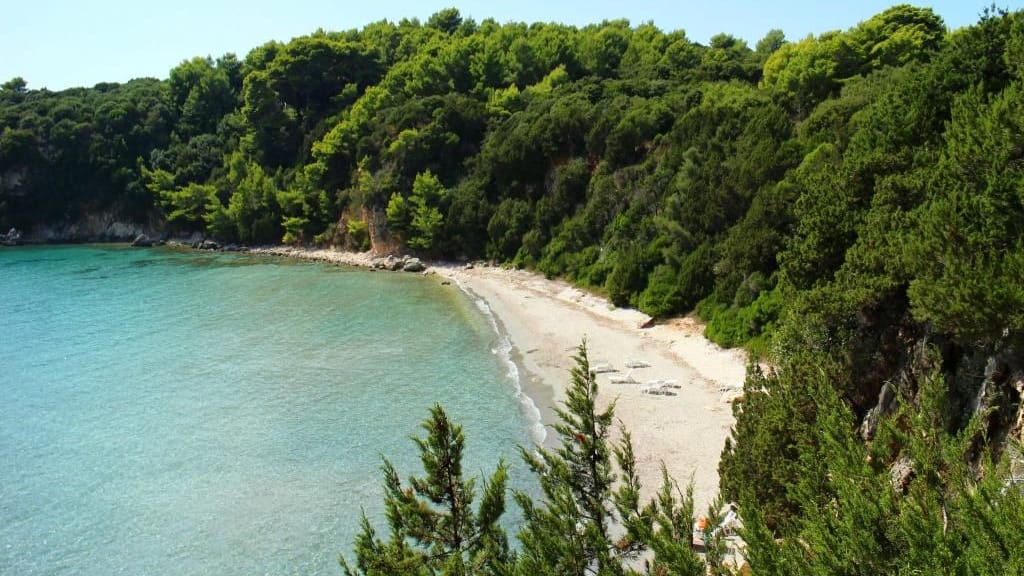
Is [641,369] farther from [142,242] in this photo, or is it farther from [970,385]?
[142,242]

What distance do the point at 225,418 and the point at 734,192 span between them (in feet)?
81.4

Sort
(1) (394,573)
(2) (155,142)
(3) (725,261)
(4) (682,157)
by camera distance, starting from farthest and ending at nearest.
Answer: (2) (155,142), (4) (682,157), (3) (725,261), (1) (394,573)

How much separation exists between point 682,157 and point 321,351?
2338cm

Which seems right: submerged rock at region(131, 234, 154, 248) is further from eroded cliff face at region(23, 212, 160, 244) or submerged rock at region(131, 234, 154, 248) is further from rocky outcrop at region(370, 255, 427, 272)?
rocky outcrop at region(370, 255, 427, 272)

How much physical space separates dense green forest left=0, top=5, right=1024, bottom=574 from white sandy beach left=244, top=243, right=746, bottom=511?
1.57 m

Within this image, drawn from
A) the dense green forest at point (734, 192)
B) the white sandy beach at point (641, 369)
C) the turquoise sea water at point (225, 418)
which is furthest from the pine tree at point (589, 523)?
the turquoise sea water at point (225, 418)

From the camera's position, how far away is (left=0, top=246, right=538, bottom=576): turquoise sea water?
57.3ft

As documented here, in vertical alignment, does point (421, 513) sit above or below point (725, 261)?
below

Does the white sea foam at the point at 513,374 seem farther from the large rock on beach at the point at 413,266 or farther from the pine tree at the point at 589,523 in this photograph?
the large rock on beach at the point at 413,266

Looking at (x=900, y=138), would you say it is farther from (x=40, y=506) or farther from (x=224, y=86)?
(x=224, y=86)

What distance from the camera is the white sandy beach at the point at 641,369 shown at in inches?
783

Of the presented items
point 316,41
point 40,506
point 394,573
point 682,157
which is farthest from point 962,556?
point 316,41

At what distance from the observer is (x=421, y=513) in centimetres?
1031

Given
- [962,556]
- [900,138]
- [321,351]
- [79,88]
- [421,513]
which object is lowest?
[321,351]
